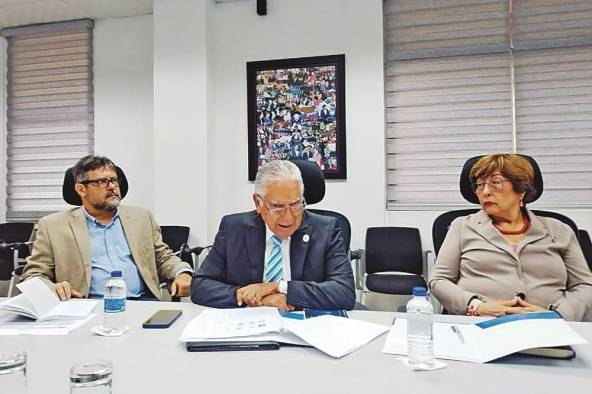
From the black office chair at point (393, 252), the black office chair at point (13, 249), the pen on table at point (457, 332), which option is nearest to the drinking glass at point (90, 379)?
the pen on table at point (457, 332)

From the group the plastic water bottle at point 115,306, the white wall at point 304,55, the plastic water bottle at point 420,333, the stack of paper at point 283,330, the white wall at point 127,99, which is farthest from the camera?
the white wall at point 127,99

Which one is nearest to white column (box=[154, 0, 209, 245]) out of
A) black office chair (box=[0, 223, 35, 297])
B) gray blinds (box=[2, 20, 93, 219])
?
gray blinds (box=[2, 20, 93, 219])

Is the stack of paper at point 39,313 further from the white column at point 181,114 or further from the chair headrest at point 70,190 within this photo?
the white column at point 181,114

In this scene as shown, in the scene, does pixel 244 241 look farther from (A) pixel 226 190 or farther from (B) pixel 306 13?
(B) pixel 306 13

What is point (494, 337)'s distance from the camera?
1295 mm

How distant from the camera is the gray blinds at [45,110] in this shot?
451 centimetres

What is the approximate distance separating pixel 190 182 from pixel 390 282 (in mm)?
1879

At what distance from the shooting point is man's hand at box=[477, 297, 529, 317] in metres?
1.69

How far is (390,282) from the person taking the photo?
3.10m

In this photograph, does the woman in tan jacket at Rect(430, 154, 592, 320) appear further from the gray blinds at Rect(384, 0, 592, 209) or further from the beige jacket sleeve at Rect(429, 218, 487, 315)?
the gray blinds at Rect(384, 0, 592, 209)

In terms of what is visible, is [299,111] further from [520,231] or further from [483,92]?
[520,231]

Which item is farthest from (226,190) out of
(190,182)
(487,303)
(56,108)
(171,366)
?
(171,366)

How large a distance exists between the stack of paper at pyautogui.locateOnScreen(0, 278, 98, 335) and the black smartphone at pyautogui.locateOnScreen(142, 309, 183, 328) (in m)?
0.25

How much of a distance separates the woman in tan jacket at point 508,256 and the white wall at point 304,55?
1.66 meters
